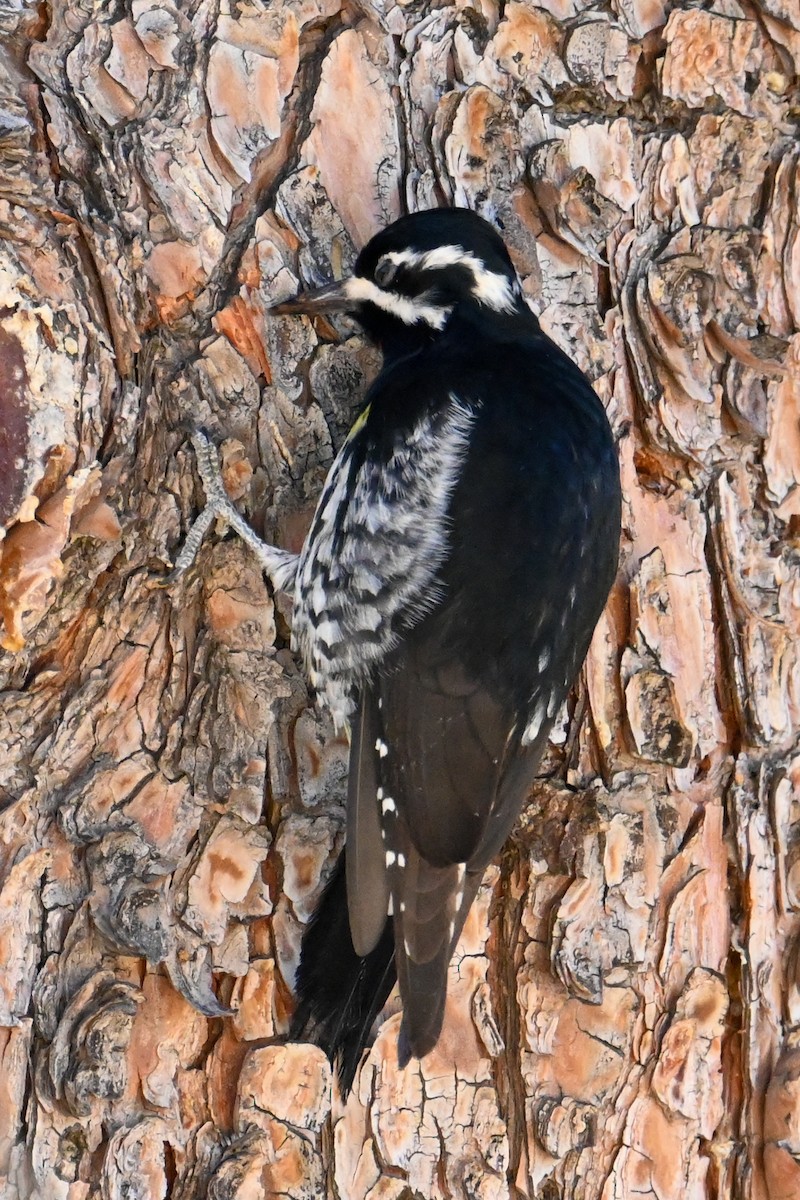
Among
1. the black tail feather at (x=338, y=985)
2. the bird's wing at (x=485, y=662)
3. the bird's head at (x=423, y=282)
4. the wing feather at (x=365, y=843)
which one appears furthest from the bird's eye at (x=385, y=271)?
the black tail feather at (x=338, y=985)

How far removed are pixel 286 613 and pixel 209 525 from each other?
205 millimetres

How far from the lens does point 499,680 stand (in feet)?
6.04

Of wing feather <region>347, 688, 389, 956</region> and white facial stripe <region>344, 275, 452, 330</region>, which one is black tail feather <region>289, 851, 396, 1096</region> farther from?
white facial stripe <region>344, 275, 452, 330</region>

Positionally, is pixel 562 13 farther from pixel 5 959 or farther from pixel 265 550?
pixel 5 959

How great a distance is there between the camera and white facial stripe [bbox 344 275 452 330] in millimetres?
1936

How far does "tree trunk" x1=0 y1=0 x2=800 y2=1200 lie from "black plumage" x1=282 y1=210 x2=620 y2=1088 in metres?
0.07

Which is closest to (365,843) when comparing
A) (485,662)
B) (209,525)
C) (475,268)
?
(485,662)

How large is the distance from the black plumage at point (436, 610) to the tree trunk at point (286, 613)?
65 millimetres

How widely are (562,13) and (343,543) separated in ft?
3.09

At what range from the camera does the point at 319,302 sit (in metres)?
1.89

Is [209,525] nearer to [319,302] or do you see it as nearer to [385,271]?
[319,302]

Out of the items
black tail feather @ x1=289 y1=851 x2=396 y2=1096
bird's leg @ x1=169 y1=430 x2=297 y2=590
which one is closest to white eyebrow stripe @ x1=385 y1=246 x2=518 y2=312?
Result: bird's leg @ x1=169 y1=430 x2=297 y2=590

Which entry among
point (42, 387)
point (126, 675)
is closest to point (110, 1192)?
point (126, 675)

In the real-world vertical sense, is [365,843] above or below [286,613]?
below
